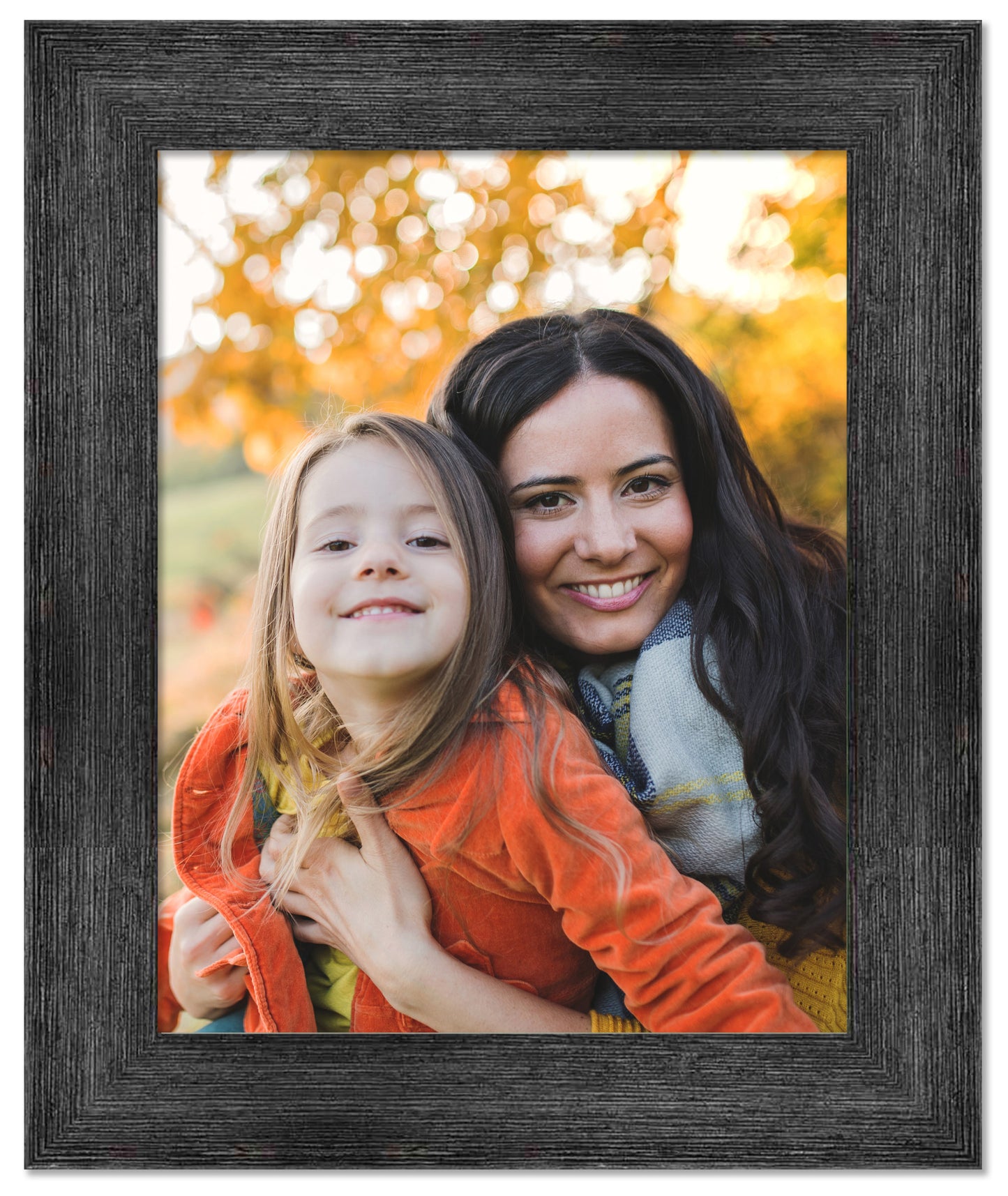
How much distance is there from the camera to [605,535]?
1.30 m

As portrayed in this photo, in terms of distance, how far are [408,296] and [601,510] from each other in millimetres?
370

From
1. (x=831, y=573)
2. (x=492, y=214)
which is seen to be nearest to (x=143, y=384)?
(x=492, y=214)

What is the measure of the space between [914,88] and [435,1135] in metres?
1.42

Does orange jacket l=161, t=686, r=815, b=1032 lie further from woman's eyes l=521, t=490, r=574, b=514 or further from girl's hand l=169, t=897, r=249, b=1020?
Result: woman's eyes l=521, t=490, r=574, b=514

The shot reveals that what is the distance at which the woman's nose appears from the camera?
1.30 m

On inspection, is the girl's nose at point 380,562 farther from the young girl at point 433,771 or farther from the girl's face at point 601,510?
the girl's face at point 601,510

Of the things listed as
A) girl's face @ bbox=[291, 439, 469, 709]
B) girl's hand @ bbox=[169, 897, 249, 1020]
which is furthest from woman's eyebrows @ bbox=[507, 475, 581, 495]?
girl's hand @ bbox=[169, 897, 249, 1020]

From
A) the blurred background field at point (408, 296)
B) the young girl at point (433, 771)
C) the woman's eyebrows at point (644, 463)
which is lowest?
the young girl at point (433, 771)

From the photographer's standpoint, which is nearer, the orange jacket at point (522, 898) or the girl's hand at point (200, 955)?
the orange jacket at point (522, 898)

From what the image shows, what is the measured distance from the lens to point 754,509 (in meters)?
1.35

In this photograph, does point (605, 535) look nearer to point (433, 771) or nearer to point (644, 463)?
point (644, 463)

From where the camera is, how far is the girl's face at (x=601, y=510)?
4.28 ft

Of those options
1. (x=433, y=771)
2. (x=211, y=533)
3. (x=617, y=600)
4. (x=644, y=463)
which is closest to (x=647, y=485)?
(x=644, y=463)

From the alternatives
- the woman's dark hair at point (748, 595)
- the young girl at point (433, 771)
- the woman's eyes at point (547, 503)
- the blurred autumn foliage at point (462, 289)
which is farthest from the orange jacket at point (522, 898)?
the blurred autumn foliage at point (462, 289)
